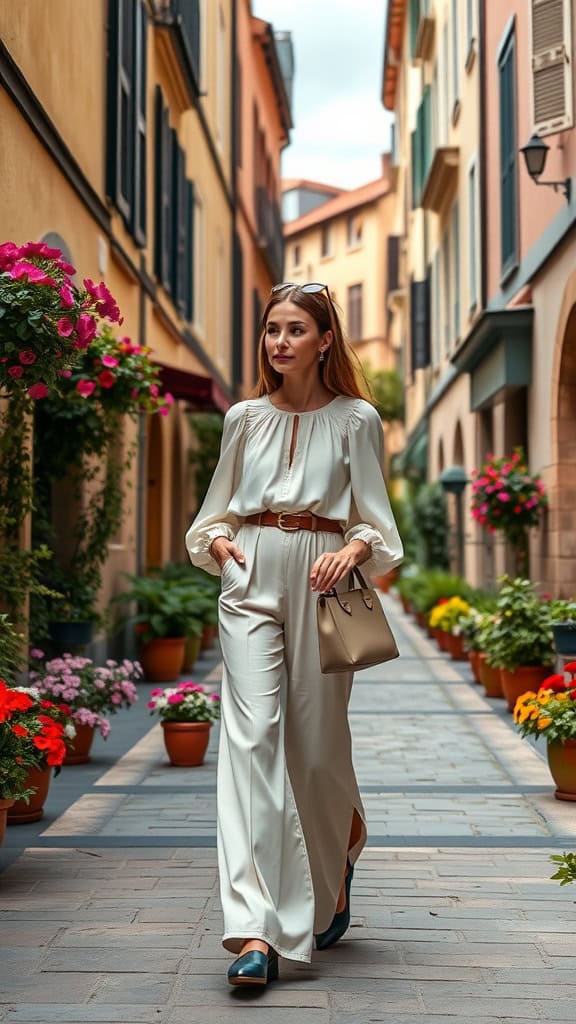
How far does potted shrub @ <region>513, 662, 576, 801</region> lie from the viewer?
6.33 meters

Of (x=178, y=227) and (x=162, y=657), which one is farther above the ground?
(x=178, y=227)

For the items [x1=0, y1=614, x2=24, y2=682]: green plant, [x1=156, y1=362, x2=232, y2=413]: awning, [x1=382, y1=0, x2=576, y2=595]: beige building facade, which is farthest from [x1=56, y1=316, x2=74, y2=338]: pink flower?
[x1=156, y1=362, x2=232, y2=413]: awning

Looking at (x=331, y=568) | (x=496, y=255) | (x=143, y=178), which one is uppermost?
(x=143, y=178)

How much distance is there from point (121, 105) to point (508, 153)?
4678 millimetres

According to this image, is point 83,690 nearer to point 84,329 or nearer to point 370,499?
point 84,329

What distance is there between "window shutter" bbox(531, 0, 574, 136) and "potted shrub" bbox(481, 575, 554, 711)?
11.9ft

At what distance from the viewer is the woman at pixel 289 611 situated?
3.67 meters

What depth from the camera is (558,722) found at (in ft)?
20.7

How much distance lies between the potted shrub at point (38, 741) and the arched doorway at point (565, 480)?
241 inches

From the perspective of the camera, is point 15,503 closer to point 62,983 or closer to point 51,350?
point 51,350

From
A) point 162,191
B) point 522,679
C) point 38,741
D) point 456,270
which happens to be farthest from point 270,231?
point 38,741

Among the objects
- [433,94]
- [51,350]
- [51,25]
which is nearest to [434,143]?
[433,94]

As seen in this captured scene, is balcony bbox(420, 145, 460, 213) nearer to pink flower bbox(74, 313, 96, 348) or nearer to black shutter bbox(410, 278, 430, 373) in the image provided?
black shutter bbox(410, 278, 430, 373)

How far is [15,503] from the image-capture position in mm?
7254
